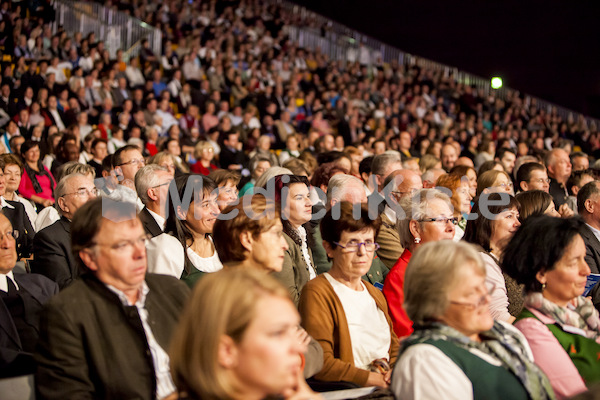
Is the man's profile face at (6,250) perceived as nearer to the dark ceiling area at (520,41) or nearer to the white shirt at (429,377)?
the white shirt at (429,377)

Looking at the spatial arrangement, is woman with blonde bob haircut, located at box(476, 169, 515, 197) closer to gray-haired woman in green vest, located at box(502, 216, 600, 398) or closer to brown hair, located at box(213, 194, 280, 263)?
gray-haired woman in green vest, located at box(502, 216, 600, 398)

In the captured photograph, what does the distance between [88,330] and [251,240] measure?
77cm

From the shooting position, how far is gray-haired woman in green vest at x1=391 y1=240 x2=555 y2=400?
6.36ft

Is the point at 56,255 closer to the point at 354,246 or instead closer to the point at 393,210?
the point at 354,246

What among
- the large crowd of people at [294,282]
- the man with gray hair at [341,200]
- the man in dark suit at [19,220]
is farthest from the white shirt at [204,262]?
the man in dark suit at [19,220]

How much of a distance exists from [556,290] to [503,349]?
49 cm

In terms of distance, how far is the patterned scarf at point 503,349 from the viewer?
6.61 feet

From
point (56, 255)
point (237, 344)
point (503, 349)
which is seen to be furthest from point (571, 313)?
point (56, 255)

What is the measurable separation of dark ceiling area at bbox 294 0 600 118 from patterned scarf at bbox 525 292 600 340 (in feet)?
53.9

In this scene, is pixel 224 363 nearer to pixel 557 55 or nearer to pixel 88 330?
pixel 88 330

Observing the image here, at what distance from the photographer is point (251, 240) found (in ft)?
8.42

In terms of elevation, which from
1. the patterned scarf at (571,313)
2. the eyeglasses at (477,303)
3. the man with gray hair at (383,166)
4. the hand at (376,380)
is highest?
the man with gray hair at (383,166)

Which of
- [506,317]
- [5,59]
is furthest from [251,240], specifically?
[5,59]

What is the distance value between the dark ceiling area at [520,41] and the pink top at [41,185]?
A: 14.5 m
